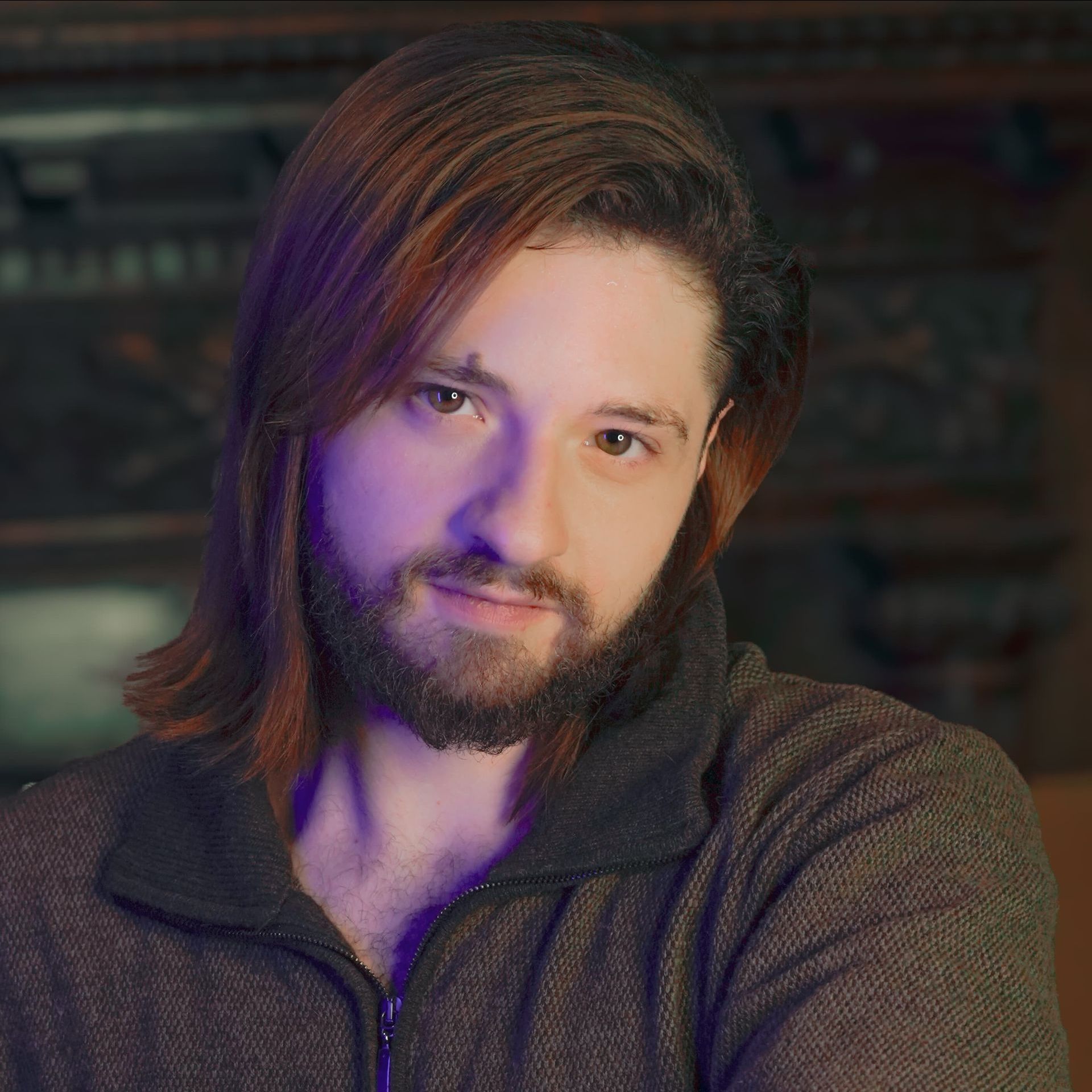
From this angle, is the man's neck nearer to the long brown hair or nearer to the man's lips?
the long brown hair

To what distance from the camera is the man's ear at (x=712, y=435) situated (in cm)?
136

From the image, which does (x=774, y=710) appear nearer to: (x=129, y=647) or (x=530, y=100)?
(x=530, y=100)

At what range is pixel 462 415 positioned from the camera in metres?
1.17

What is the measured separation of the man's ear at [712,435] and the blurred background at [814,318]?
154cm

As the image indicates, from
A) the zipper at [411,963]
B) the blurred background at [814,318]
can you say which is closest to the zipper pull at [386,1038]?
the zipper at [411,963]

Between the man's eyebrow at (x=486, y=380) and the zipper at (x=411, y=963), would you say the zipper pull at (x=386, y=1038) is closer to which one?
the zipper at (x=411, y=963)

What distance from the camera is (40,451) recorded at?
287cm

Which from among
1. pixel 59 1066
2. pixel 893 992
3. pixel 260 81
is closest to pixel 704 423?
pixel 893 992

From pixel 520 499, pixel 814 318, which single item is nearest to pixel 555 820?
pixel 520 499

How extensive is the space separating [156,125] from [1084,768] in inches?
88.8

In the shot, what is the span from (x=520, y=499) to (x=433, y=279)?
184mm

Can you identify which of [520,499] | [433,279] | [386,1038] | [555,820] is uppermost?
[433,279]

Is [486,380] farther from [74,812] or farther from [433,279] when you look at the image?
[74,812]

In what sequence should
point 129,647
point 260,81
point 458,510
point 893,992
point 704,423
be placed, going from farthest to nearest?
point 129,647 < point 260,81 < point 704,423 < point 458,510 < point 893,992
